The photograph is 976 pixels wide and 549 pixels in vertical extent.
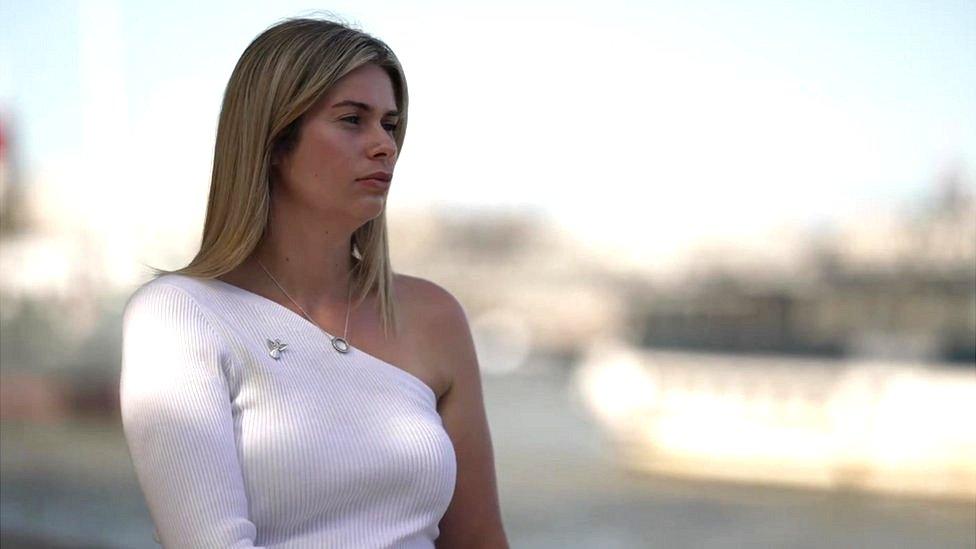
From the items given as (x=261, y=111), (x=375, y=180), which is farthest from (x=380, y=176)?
(x=261, y=111)

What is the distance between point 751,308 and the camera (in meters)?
34.7

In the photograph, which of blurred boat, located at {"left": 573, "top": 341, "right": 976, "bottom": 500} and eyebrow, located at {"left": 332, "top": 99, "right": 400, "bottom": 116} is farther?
blurred boat, located at {"left": 573, "top": 341, "right": 976, "bottom": 500}

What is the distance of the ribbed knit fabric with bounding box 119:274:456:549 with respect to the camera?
0.94 meters

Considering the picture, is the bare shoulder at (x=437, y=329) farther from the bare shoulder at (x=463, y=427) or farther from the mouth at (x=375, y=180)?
the mouth at (x=375, y=180)

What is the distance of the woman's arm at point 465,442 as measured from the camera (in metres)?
1.14

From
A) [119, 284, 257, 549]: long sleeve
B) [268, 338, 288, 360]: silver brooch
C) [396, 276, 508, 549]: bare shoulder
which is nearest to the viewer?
[119, 284, 257, 549]: long sleeve

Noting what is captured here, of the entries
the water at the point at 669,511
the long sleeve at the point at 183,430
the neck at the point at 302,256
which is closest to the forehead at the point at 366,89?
the neck at the point at 302,256

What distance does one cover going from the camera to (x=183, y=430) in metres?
0.94

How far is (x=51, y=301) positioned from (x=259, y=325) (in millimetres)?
4330

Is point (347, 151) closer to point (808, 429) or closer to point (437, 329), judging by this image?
point (437, 329)

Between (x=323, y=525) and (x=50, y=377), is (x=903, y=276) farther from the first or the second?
(x=323, y=525)

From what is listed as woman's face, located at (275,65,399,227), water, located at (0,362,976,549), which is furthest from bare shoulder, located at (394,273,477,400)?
water, located at (0,362,976,549)

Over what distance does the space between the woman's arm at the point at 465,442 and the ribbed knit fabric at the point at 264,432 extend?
0.06m

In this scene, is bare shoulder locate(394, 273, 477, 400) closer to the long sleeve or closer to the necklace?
the necklace
